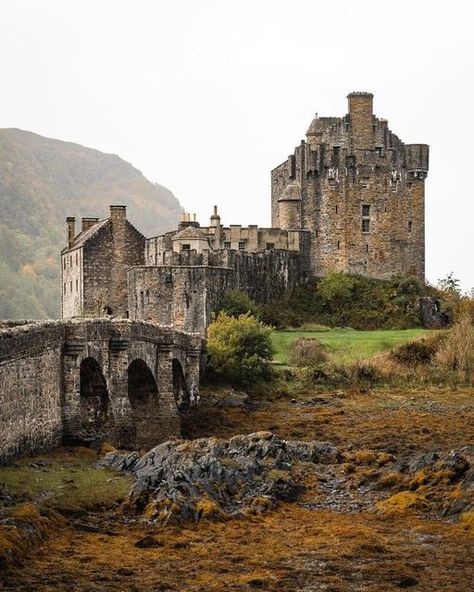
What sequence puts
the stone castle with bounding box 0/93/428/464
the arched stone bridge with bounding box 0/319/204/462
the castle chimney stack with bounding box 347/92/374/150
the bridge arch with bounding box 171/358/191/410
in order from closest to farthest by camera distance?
the arched stone bridge with bounding box 0/319/204/462
the stone castle with bounding box 0/93/428/464
the bridge arch with bounding box 171/358/191/410
the castle chimney stack with bounding box 347/92/374/150

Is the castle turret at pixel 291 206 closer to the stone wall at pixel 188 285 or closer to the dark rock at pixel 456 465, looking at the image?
the stone wall at pixel 188 285

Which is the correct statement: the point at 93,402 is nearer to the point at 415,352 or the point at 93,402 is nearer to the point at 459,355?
the point at 459,355

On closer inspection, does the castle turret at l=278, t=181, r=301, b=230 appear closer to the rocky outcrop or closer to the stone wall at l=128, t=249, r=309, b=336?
the stone wall at l=128, t=249, r=309, b=336

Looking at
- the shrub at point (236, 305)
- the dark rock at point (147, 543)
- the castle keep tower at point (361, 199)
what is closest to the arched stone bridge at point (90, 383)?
the dark rock at point (147, 543)

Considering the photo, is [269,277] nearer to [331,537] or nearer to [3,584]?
[331,537]

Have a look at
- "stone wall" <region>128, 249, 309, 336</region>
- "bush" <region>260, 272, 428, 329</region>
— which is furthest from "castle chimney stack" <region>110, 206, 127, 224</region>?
"bush" <region>260, 272, 428, 329</region>

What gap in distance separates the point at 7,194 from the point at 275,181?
107 meters

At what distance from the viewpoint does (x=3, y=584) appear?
2514 cm

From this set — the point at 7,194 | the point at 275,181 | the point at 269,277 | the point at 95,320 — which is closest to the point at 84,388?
the point at 95,320

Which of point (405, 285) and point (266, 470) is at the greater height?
point (405, 285)

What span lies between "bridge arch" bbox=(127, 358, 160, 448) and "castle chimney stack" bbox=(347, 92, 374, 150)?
3545 centimetres

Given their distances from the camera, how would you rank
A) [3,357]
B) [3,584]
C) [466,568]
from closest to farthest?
[3,584] < [466,568] < [3,357]

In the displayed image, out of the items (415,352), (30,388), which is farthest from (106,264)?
(30,388)

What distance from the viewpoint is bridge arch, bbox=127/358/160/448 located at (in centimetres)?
4684
